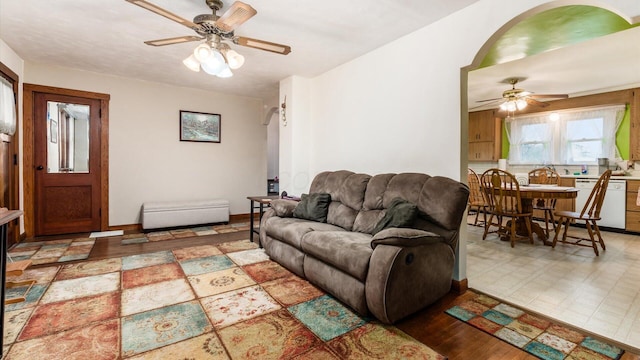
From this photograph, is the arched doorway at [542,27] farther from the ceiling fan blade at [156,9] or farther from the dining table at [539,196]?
the ceiling fan blade at [156,9]

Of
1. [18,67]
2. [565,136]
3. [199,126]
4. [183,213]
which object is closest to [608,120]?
[565,136]

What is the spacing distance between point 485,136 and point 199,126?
6.21m

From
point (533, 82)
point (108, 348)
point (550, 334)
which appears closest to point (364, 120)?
point (550, 334)

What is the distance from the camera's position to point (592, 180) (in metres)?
4.96

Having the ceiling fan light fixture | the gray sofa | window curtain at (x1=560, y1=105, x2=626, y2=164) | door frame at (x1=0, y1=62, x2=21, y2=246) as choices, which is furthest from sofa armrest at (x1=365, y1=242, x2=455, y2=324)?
window curtain at (x1=560, y1=105, x2=626, y2=164)

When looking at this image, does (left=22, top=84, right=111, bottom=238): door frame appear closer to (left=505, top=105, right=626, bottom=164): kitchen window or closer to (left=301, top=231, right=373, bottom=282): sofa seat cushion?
(left=301, top=231, right=373, bottom=282): sofa seat cushion

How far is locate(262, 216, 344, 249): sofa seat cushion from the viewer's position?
106 inches

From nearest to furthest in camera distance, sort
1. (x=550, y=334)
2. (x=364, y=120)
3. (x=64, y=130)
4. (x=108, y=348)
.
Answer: (x=108, y=348), (x=550, y=334), (x=364, y=120), (x=64, y=130)

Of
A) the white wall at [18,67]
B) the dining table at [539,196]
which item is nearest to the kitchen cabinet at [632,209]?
the dining table at [539,196]

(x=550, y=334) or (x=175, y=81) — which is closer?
(x=550, y=334)

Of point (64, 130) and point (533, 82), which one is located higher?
point (533, 82)

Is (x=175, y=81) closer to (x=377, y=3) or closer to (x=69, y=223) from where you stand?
(x=69, y=223)

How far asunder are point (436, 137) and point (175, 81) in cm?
420

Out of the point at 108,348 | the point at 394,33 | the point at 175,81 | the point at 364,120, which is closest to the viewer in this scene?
the point at 108,348
